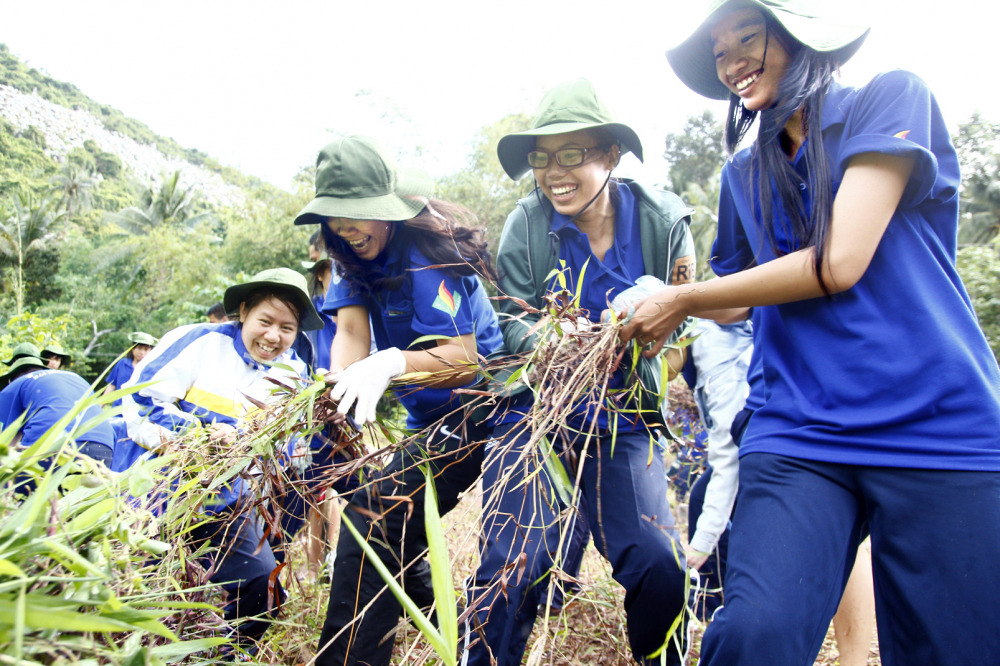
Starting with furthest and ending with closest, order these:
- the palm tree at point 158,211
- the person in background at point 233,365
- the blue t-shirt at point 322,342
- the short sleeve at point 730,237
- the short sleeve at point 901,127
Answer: the palm tree at point 158,211 < the blue t-shirt at point 322,342 < the person in background at point 233,365 < the short sleeve at point 730,237 < the short sleeve at point 901,127

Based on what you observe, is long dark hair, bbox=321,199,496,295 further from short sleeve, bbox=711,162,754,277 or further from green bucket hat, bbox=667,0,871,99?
green bucket hat, bbox=667,0,871,99

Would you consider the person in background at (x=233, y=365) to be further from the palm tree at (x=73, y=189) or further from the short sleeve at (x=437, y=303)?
the palm tree at (x=73, y=189)

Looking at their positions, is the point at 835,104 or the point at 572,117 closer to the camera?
the point at 835,104

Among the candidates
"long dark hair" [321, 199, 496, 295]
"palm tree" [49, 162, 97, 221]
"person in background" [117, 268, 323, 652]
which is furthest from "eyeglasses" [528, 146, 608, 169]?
"palm tree" [49, 162, 97, 221]

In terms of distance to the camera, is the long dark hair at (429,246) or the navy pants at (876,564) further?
the long dark hair at (429,246)

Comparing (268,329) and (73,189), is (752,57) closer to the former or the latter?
(268,329)

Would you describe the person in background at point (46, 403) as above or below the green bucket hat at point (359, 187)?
below


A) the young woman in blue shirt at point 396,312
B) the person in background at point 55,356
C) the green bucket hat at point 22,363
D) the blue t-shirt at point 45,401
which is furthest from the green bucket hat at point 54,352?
the young woman in blue shirt at point 396,312

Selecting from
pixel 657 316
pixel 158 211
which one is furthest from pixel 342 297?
pixel 158 211

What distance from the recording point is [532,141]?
2.17 metres

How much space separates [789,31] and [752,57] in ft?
0.49

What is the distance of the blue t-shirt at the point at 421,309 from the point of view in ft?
6.81

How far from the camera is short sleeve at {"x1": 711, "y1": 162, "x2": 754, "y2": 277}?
5.42ft

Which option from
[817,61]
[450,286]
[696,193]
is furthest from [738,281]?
[696,193]
